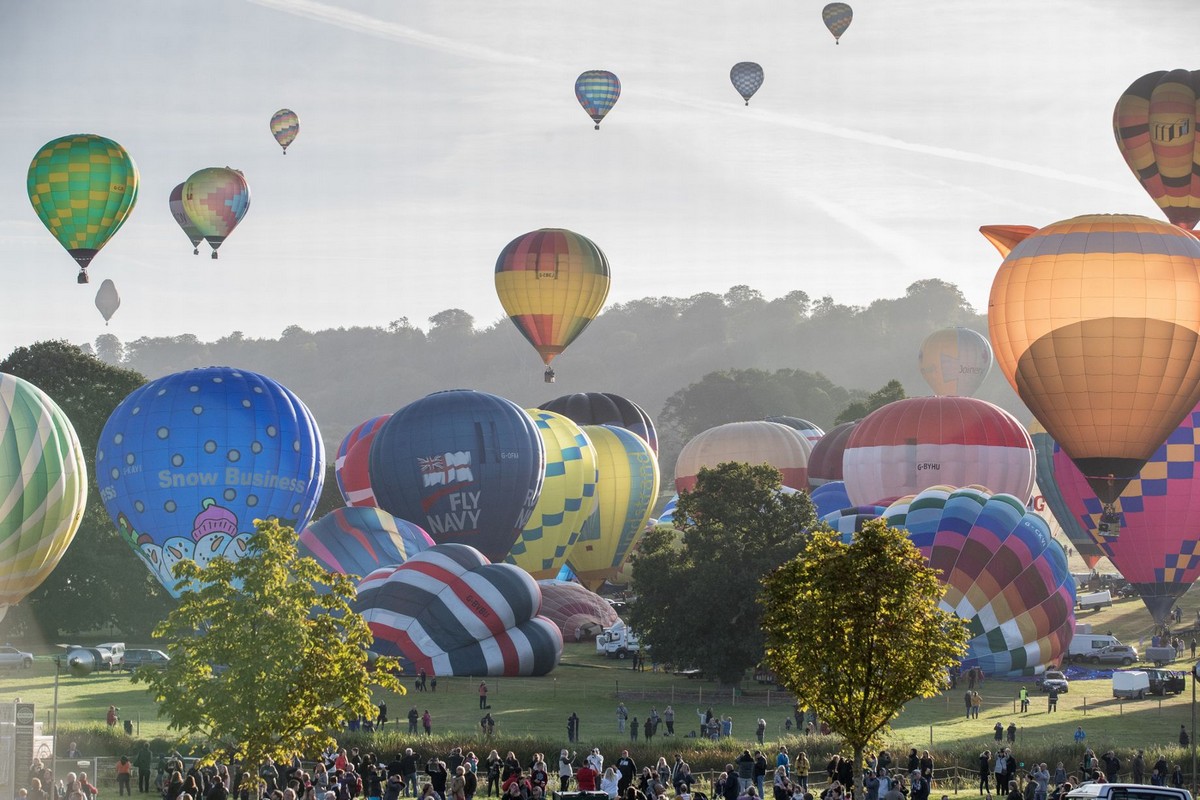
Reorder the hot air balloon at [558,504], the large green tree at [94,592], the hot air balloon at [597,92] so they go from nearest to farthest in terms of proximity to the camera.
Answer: the large green tree at [94,592] < the hot air balloon at [558,504] < the hot air balloon at [597,92]

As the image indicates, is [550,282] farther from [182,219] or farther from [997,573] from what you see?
[997,573]

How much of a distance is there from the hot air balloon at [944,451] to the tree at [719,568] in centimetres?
1211

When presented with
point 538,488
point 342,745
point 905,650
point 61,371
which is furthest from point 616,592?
point 905,650

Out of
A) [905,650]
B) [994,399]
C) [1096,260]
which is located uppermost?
[994,399]

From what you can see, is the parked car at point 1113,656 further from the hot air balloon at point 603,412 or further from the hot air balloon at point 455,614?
the hot air balloon at point 603,412

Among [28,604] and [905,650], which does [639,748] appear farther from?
[28,604]

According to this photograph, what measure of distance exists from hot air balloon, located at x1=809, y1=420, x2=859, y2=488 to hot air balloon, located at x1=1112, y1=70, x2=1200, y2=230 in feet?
69.0

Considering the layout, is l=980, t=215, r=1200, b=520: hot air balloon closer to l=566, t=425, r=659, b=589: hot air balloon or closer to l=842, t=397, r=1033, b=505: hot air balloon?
l=842, t=397, r=1033, b=505: hot air balloon

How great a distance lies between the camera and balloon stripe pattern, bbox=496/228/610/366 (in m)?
65.7

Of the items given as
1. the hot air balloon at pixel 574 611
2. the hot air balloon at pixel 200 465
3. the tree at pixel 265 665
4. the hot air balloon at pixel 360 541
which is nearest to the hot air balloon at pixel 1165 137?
the hot air balloon at pixel 574 611

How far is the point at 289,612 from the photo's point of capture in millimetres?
25094

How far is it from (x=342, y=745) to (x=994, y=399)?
170 meters

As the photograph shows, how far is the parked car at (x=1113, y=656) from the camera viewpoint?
51.1 meters

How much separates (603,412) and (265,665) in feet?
188
